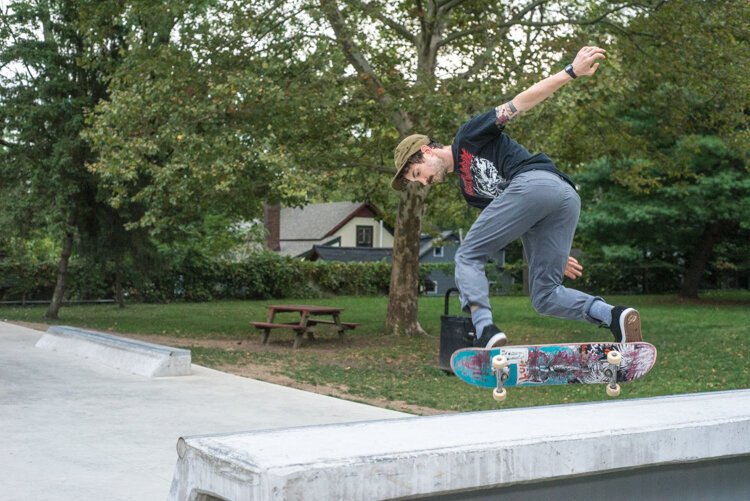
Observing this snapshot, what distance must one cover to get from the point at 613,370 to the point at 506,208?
4.41 ft

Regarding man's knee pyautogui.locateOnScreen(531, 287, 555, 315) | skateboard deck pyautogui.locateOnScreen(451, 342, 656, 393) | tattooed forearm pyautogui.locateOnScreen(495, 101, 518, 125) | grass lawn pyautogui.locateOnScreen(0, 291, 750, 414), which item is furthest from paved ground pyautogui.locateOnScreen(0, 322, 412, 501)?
tattooed forearm pyautogui.locateOnScreen(495, 101, 518, 125)

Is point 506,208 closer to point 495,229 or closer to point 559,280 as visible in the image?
point 495,229

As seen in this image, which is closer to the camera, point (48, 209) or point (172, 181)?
point (172, 181)

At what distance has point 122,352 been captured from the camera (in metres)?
12.3

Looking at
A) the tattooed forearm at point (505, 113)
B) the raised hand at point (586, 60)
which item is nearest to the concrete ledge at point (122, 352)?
the tattooed forearm at point (505, 113)

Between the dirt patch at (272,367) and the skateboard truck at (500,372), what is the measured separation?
418cm

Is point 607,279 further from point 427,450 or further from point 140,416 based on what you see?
point 427,450

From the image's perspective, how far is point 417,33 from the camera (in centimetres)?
2080

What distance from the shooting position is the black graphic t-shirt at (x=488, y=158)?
5.50m

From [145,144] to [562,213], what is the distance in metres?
12.7

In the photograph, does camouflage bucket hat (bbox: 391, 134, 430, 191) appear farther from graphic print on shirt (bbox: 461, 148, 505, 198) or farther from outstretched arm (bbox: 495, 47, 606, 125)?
outstretched arm (bbox: 495, 47, 606, 125)

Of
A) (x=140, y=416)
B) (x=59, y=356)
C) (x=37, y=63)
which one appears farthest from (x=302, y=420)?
(x=37, y=63)

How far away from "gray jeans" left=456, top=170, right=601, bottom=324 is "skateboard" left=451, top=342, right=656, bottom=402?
0.26m

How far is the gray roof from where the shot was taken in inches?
2437
